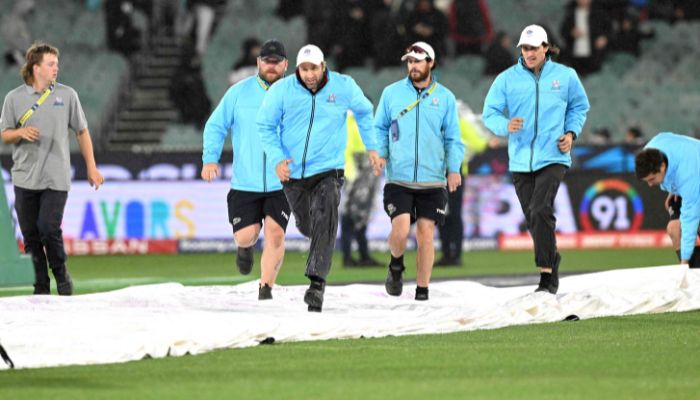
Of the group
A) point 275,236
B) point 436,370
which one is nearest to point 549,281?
point 275,236

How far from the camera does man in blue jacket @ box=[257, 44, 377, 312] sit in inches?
473

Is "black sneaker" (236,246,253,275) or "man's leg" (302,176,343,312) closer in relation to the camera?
"man's leg" (302,176,343,312)

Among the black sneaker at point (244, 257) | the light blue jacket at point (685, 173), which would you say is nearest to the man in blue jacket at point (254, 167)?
the black sneaker at point (244, 257)

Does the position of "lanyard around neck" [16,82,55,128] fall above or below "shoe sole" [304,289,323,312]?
above

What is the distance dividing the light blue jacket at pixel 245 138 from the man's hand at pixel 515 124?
→ 2102 millimetres

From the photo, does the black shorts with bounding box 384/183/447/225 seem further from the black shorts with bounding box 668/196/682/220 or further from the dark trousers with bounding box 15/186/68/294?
the dark trousers with bounding box 15/186/68/294

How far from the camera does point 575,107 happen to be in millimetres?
13320

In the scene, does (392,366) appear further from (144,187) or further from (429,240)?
(144,187)

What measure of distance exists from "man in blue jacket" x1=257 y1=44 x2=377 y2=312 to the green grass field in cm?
173

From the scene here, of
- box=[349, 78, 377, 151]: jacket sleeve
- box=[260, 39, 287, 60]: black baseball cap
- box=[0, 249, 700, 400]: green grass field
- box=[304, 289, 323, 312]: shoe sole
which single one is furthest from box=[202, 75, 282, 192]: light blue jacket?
box=[0, 249, 700, 400]: green grass field

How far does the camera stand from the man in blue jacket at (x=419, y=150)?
13523 millimetres

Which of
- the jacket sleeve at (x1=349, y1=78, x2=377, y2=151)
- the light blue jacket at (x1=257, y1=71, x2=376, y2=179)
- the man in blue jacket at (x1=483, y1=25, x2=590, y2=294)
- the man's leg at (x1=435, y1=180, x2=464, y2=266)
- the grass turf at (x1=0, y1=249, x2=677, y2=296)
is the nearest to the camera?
the light blue jacket at (x1=257, y1=71, x2=376, y2=179)

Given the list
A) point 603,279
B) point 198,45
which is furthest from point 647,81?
point 603,279

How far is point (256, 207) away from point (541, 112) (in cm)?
266
